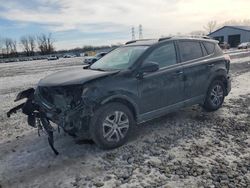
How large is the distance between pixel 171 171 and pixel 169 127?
1838 mm

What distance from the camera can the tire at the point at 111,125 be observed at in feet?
14.4

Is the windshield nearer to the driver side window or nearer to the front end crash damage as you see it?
the driver side window

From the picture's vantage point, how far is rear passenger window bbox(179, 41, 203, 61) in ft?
18.9

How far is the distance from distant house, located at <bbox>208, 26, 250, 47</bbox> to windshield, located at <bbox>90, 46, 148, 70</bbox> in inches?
2580

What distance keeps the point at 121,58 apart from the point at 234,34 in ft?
222

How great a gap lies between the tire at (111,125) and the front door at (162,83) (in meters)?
0.39

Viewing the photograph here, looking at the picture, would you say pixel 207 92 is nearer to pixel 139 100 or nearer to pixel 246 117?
pixel 246 117

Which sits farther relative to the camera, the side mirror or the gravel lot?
the side mirror

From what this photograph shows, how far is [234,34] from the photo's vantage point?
66.1m

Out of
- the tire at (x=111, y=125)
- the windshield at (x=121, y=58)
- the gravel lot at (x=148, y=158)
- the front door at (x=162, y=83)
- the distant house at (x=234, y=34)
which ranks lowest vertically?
the gravel lot at (x=148, y=158)

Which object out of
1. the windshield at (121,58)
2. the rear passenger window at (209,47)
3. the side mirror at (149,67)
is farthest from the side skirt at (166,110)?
the rear passenger window at (209,47)

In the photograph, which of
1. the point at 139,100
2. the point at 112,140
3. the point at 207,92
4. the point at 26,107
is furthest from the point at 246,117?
the point at 26,107

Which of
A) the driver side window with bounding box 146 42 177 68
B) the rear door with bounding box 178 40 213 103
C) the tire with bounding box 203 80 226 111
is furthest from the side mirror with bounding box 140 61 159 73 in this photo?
the tire with bounding box 203 80 226 111

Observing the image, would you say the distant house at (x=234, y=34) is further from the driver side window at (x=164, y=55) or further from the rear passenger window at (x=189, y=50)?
the driver side window at (x=164, y=55)
